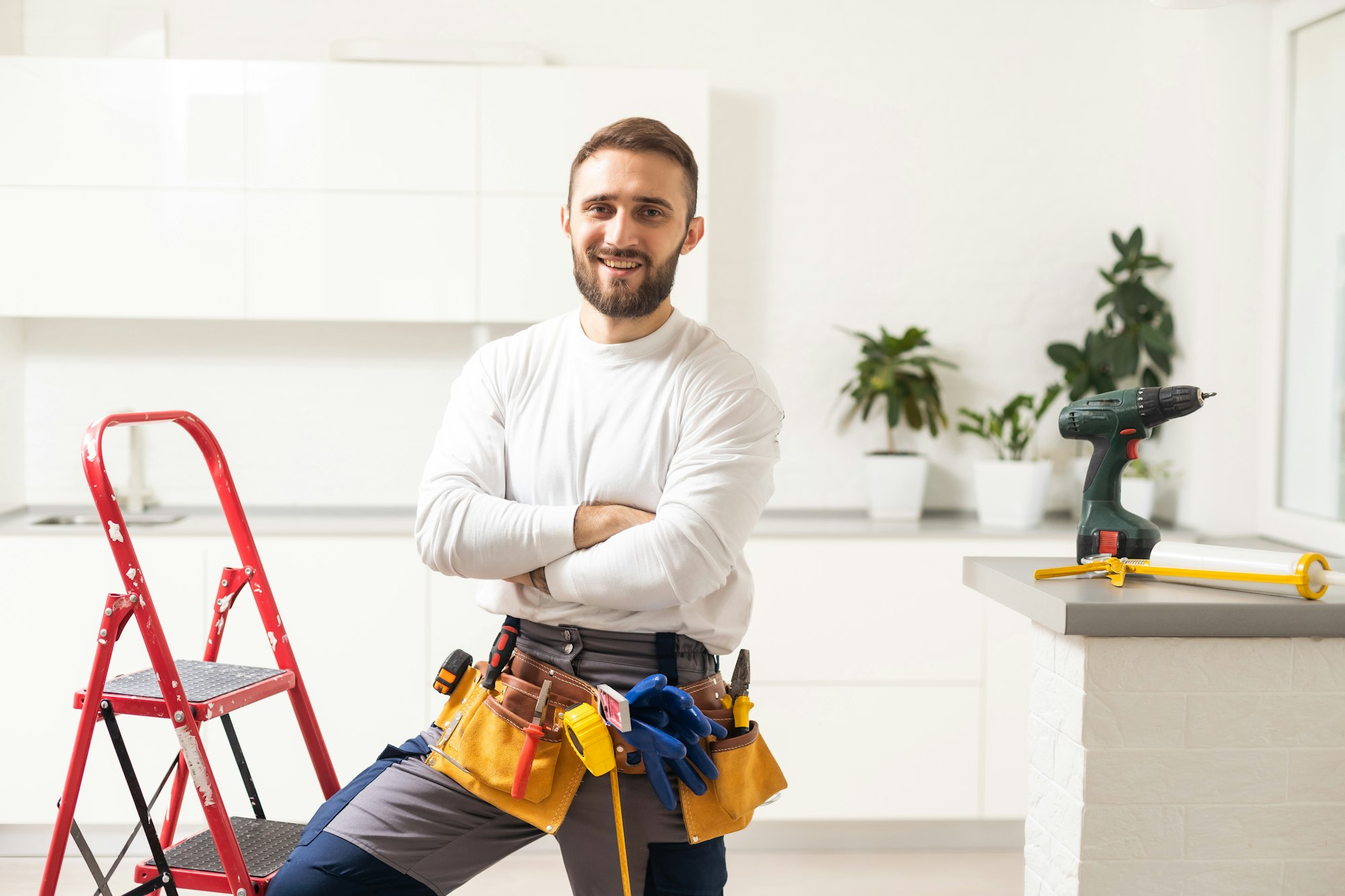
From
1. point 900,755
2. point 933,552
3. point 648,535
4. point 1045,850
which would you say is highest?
point 648,535

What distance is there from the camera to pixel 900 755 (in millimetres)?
3338

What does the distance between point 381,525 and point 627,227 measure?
1.88m

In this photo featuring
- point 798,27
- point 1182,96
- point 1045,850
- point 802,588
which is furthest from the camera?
point 798,27

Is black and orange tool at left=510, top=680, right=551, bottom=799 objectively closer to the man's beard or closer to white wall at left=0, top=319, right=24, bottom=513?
the man's beard

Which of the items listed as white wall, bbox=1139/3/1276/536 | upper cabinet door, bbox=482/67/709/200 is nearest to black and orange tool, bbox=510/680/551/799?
upper cabinet door, bbox=482/67/709/200

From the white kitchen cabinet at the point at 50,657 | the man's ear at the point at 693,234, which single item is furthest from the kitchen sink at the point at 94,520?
the man's ear at the point at 693,234

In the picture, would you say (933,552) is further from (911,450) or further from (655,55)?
(655,55)

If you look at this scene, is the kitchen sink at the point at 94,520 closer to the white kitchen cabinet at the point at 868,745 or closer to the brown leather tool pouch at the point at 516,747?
the white kitchen cabinet at the point at 868,745

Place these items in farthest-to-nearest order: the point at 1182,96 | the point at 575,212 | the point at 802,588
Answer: the point at 1182,96, the point at 802,588, the point at 575,212

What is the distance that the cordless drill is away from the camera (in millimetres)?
1632

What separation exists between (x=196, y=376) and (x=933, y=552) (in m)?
2.47

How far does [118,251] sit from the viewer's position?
11.2ft

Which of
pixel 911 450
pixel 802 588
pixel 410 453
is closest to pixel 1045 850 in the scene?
pixel 802 588

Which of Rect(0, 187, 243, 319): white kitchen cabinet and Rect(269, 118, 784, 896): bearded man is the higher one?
Rect(0, 187, 243, 319): white kitchen cabinet
